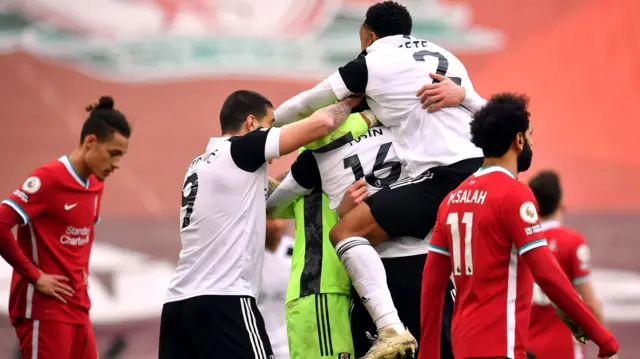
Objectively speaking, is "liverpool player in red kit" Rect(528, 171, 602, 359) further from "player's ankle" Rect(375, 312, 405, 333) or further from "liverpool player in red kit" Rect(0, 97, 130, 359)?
"liverpool player in red kit" Rect(0, 97, 130, 359)

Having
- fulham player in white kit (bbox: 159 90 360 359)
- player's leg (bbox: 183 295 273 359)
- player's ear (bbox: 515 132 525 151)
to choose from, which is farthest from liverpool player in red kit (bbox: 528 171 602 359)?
player's leg (bbox: 183 295 273 359)

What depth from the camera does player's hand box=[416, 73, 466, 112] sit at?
4758 millimetres

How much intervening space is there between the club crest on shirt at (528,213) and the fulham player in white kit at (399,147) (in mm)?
902

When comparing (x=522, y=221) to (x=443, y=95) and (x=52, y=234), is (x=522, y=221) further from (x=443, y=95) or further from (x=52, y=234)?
(x=52, y=234)

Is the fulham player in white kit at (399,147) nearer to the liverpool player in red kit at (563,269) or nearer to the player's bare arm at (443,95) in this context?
the player's bare arm at (443,95)

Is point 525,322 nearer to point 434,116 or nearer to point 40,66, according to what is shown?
point 434,116

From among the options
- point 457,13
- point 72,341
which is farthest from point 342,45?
point 72,341

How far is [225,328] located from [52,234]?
1902 mm

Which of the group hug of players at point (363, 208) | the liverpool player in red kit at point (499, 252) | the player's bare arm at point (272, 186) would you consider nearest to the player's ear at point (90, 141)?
the player's bare arm at point (272, 186)

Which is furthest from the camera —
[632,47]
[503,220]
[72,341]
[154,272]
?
[632,47]

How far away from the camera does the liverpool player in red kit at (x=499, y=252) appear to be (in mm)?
3814

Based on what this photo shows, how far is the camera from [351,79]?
4.84 metres

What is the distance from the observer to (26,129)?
988 centimetres

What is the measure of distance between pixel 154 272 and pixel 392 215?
17.7ft
